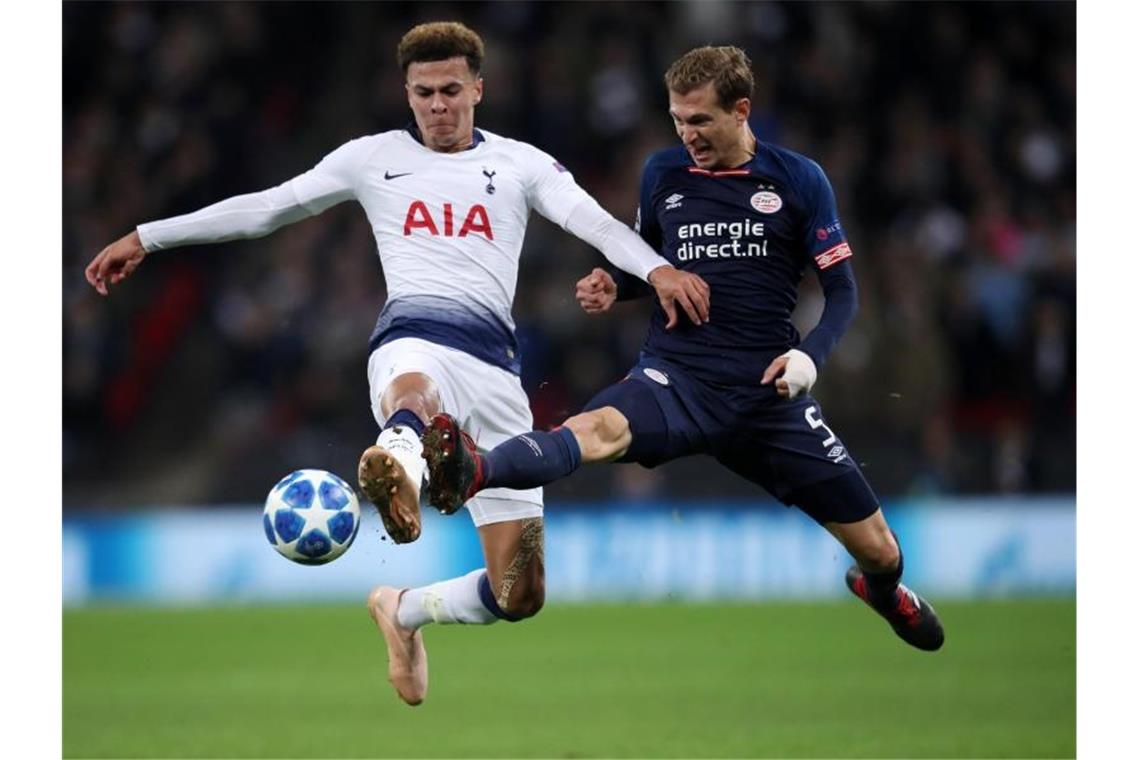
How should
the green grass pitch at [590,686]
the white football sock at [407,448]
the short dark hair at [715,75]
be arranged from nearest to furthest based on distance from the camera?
1. the white football sock at [407,448]
2. the short dark hair at [715,75]
3. the green grass pitch at [590,686]

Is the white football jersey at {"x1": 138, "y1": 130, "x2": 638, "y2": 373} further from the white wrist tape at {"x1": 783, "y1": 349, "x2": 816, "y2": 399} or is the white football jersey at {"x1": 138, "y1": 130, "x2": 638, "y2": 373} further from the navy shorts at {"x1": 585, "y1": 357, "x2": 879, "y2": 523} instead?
the white wrist tape at {"x1": 783, "y1": 349, "x2": 816, "y2": 399}

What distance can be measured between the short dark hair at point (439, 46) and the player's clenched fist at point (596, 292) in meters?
0.89

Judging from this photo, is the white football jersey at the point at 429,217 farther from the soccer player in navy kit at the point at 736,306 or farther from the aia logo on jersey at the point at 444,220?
the soccer player in navy kit at the point at 736,306

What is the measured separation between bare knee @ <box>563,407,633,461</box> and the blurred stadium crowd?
5342 mm

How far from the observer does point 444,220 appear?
6.53 m

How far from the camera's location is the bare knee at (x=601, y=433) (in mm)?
5988

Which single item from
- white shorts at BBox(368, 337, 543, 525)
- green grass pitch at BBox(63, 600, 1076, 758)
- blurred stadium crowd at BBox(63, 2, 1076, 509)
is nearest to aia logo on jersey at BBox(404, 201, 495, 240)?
white shorts at BBox(368, 337, 543, 525)

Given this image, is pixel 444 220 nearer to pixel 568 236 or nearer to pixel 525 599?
pixel 525 599

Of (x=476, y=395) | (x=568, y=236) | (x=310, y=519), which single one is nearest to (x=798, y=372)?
(x=476, y=395)

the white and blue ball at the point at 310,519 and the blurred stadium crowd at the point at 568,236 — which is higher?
the blurred stadium crowd at the point at 568,236

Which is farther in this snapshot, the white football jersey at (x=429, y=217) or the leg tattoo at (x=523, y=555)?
the leg tattoo at (x=523, y=555)

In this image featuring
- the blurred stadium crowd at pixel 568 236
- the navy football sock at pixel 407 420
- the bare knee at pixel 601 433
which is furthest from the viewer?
the blurred stadium crowd at pixel 568 236

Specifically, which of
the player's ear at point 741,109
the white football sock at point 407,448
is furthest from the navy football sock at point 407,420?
the player's ear at point 741,109

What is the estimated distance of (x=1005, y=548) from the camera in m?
13.3
